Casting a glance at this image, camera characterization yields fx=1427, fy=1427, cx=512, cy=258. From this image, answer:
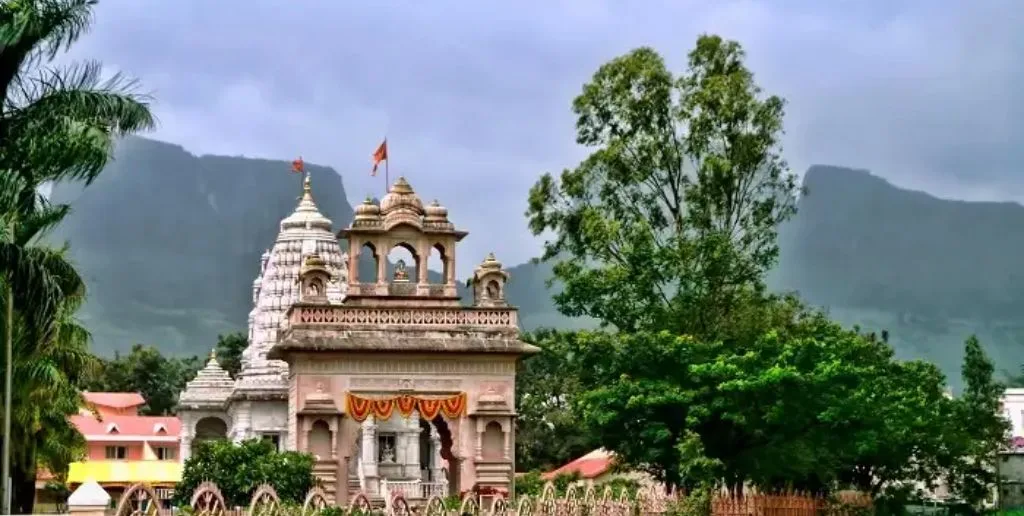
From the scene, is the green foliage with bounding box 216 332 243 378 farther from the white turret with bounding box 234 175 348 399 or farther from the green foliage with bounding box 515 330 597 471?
the white turret with bounding box 234 175 348 399

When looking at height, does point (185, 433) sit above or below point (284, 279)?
below

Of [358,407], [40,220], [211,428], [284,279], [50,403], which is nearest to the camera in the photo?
[40,220]

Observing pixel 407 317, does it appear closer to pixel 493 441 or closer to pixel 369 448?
pixel 493 441

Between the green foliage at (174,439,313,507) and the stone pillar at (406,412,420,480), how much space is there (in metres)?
16.3

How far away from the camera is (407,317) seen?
109 feet

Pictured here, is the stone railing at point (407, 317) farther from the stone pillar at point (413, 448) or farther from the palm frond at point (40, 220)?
the stone pillar at point (413, 448)

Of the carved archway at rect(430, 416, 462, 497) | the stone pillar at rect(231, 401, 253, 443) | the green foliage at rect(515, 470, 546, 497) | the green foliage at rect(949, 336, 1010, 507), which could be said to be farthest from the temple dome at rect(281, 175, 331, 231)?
the green foliage at rect(949, 336, 1010, 507)

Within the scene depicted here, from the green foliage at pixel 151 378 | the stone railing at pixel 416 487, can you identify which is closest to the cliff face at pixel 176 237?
the green foliage at pixel 151 378

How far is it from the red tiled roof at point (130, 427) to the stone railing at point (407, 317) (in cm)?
4724

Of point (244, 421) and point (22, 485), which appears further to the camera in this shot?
point (244, 421)

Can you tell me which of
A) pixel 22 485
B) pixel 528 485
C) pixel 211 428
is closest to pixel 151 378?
pixel 211 428

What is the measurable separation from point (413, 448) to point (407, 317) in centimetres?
1455

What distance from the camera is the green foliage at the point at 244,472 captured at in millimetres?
29000

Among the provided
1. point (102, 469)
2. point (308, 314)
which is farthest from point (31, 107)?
point (102, 469)
